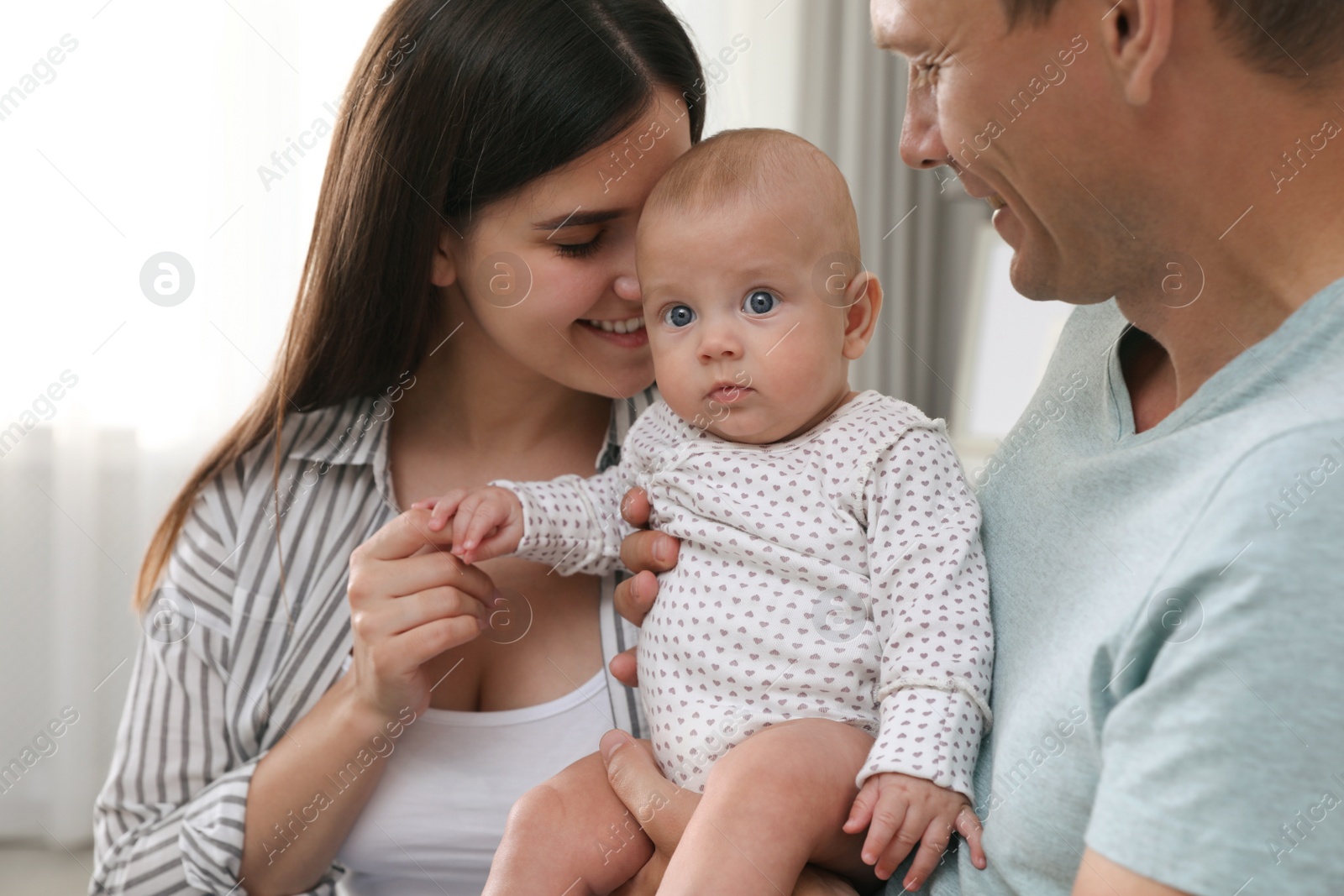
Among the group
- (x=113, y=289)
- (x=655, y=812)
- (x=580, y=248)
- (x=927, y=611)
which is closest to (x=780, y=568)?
(x=927, y=611)

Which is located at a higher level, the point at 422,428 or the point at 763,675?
the point at 422,428

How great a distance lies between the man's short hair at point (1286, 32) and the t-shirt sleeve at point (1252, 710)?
0.31 m

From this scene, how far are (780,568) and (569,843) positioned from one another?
1.14ft

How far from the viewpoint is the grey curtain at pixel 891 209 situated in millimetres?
3324

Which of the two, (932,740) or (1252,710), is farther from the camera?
(932,740)

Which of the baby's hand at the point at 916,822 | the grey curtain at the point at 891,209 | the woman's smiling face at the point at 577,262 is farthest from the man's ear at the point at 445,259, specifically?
the grey curtain at the point at 891,209

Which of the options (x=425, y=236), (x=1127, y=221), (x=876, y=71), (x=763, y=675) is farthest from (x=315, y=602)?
(x=876, y=71)

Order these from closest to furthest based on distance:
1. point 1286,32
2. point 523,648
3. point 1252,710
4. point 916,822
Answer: point 1252,710
point 1286,32
point 916,822
point 523,648

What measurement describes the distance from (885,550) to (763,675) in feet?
0.56

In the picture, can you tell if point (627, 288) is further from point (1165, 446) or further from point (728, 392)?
point (1165, 446)

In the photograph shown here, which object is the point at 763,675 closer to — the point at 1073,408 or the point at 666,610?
the point at 666,610

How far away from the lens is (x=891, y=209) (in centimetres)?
346

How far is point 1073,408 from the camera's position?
1.00 meters

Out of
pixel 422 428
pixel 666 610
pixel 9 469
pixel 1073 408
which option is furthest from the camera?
pixel 9 469
